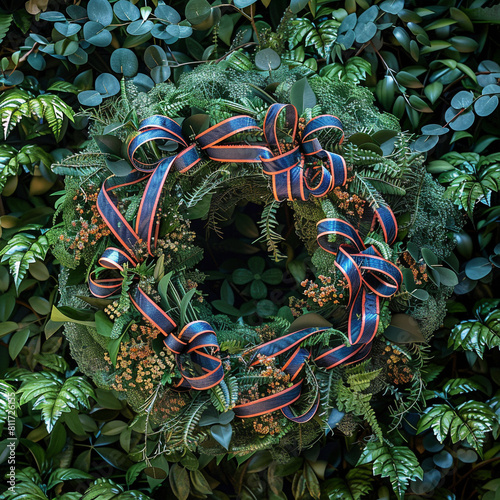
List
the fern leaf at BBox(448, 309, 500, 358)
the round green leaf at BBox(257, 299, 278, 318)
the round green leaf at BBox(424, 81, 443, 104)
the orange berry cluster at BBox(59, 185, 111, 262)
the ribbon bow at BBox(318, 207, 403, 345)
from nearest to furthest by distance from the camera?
the ribbon bow at BBox(318, 207, 403, 345) → the orange berry cluster at BBox(59, 185, 111, 262) → the fern leaf at BBox(448, 309, 500, 358) → the round green leaf at BBox(424, 81, 443, 104) → the round green leaf at BBox(257, 299, 278, 318)

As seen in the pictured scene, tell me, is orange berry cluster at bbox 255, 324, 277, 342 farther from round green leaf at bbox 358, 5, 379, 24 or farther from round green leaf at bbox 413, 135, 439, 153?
round green leaf at bbox 358, 5, 379, 24

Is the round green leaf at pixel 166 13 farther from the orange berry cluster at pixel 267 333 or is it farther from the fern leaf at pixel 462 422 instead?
the fern leaf at pixel 462 422

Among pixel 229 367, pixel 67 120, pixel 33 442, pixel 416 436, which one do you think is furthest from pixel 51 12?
pixel 416 436

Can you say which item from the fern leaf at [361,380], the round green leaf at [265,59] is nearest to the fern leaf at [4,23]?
the round green leaf at [265,59]

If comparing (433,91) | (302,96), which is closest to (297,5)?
(302,96)

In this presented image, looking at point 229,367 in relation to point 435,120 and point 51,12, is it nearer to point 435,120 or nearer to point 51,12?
point 435,120

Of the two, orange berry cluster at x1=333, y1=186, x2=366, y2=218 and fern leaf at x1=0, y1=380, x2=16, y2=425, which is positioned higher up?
orange berry cluster at x1=333, y1=186, x2=366, y2=218

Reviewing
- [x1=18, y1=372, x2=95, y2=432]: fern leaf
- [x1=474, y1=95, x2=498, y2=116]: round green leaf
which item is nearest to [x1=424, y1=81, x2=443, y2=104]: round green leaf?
[x1=474, y1=95, x2=498, y2=116]: round green leaf
